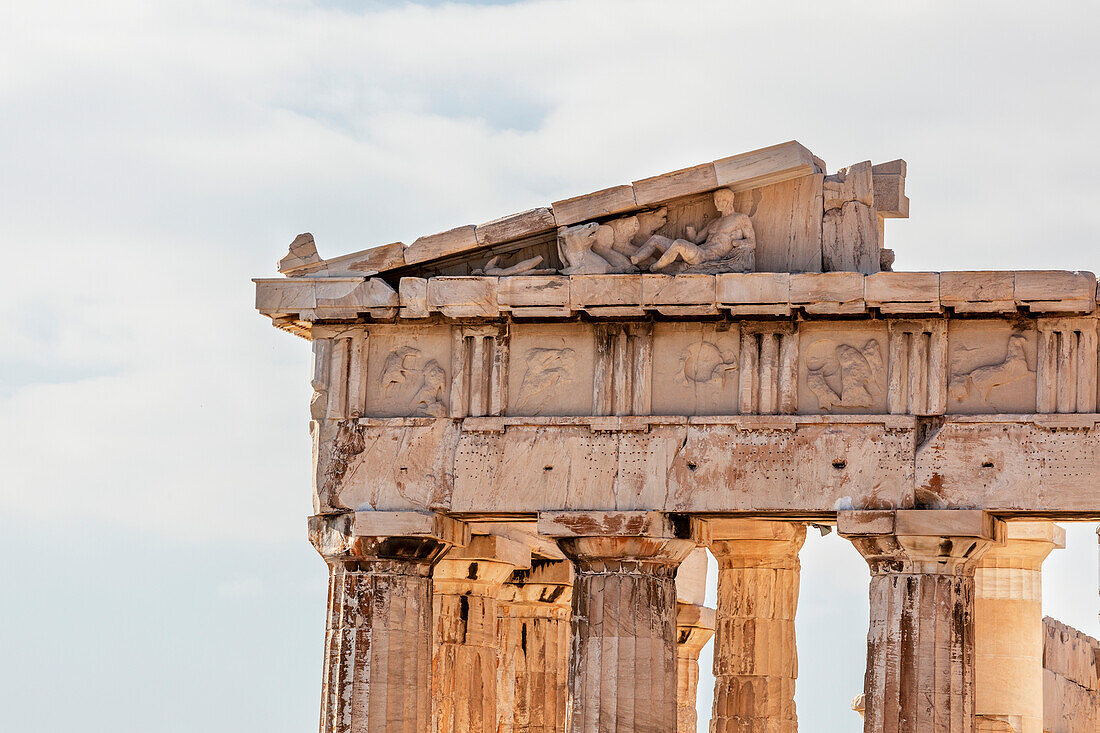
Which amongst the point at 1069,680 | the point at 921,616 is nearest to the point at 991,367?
the point at 921,616

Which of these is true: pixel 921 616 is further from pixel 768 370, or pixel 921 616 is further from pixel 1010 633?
pixel 1010 633

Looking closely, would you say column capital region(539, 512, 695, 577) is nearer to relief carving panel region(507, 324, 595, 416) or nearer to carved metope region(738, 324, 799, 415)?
relief carving panel region(507, 324, 595, 416)

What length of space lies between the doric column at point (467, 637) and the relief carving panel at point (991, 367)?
7962 millimetres

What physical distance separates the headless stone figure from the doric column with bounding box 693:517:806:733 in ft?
19.8

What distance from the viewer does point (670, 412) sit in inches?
1226

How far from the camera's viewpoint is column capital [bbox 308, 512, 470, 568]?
31531 mm

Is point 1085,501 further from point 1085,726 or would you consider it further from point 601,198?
point 1085,726

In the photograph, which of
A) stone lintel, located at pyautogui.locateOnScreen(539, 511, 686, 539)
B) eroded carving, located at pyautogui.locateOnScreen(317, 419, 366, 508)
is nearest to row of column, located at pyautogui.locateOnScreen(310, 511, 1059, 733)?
stone lintel, located at pyautogui.locateOnScreen(539, 511, 686, 539)

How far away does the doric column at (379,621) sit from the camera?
1241 inches

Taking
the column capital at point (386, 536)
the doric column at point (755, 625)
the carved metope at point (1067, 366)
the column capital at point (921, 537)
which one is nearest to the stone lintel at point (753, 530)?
the doric column at point (755, 625)

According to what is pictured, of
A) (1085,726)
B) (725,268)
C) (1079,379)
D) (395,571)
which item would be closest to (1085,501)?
(1079,379)

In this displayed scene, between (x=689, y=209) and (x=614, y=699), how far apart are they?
630 centimetres

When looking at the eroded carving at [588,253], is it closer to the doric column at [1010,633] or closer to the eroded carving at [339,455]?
the eroded carving at [339,455]

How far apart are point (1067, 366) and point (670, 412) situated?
4.93 metres
